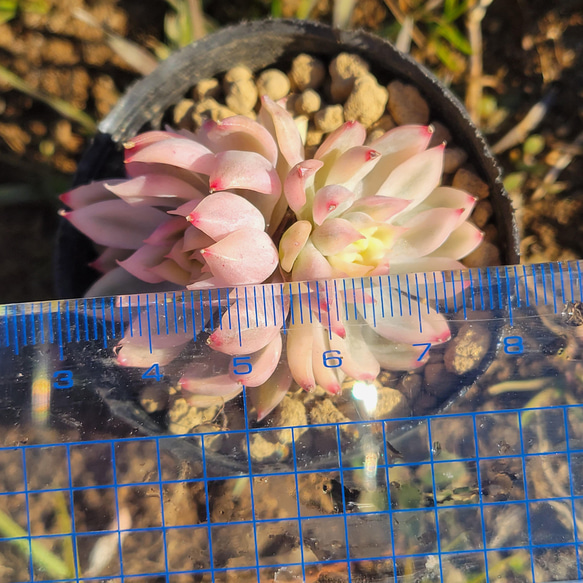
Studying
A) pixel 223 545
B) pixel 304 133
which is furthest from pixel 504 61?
pixel 223 545

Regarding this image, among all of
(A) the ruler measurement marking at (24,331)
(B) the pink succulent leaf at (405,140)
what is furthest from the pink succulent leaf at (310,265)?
(A) the ruler measurement marking at (24,331)

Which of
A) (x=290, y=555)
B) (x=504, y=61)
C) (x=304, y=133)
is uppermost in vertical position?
(x=504, y=61)

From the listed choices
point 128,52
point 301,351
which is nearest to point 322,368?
point 301,351

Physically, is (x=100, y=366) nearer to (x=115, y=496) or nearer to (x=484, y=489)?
(x=115, y=496)

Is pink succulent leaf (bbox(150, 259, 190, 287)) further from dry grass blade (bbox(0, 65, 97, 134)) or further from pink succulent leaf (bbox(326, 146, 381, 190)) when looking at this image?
dry grass blade (bbox(0, 65, 97, 134))

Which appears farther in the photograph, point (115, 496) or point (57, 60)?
point (57, 60)

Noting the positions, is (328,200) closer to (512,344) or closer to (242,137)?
(242,137)

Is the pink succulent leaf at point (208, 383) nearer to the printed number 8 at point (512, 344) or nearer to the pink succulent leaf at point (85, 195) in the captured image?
the pink succulent leaf at point (85, 195)
